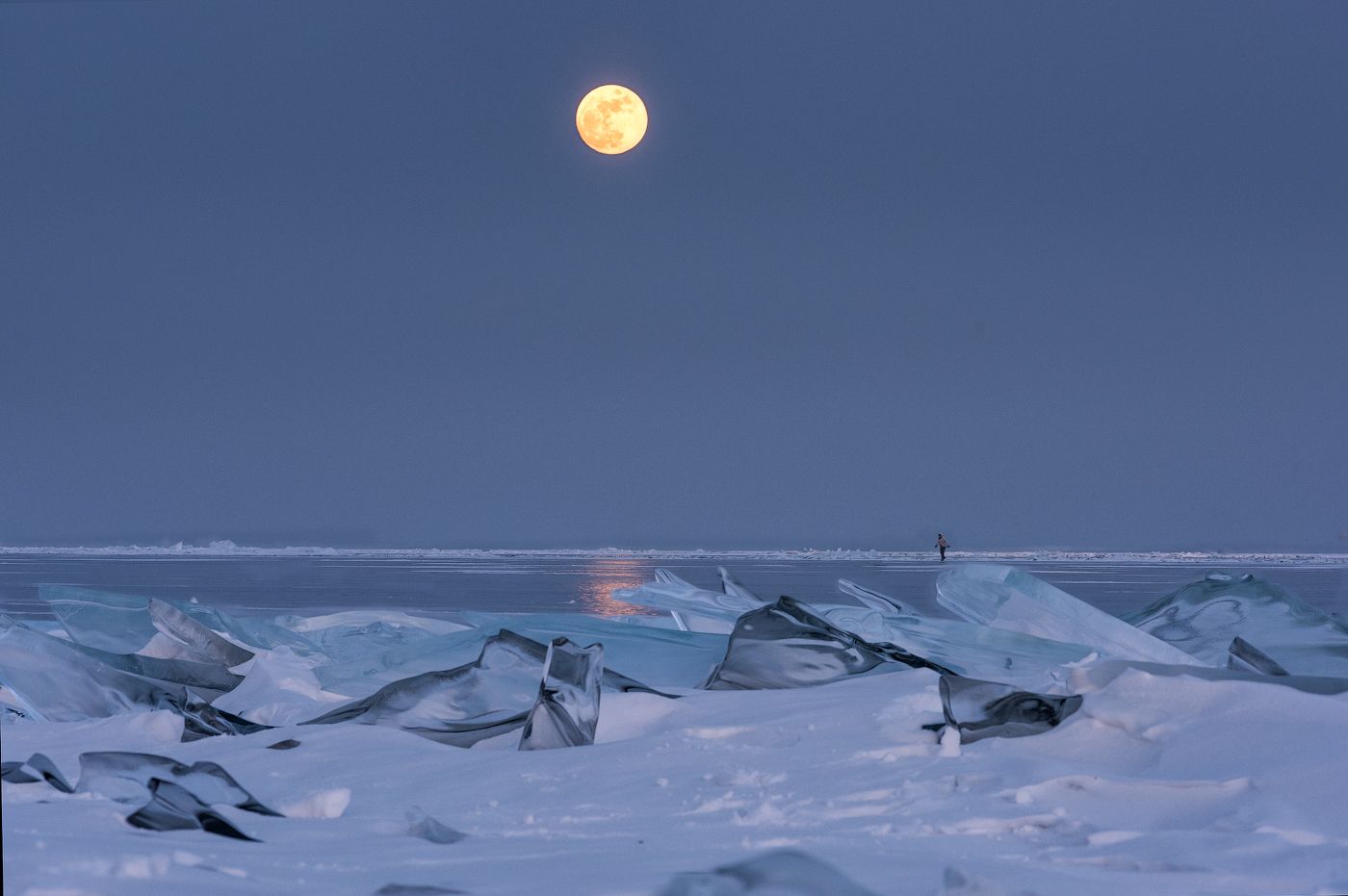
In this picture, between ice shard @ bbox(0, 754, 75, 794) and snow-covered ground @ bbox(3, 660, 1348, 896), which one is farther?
ice shard @ bbox(0, 754, 75, 794)

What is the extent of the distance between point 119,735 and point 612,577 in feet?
28.8

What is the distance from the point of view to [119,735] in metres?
2.56

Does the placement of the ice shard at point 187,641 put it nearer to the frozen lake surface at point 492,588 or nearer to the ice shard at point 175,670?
the ice shard at point 175,670

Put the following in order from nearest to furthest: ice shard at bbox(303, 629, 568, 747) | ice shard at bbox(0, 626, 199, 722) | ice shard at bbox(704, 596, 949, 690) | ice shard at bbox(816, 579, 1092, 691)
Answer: ice shard at bbox(303, 629, 568, 747) < ice shard at bbox(704, 596, 949, 690) < ice shard at bbox(0, 626, 199, 722) < ice shard at bbox(816, 579, 1092, 691)

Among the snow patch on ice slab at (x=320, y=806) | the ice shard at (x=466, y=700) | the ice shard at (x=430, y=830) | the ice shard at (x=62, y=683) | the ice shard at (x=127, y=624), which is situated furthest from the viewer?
the ice shard at (x=127, y=624)

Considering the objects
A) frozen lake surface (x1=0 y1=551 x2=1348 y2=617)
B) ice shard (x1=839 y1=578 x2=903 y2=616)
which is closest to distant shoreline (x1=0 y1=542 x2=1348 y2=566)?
frozen lake surface (x1=0 y1=551 x2=1348 y2=617)

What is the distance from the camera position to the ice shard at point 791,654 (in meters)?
2.79

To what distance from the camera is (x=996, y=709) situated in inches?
87.1

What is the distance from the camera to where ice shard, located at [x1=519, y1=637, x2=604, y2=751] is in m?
2.25

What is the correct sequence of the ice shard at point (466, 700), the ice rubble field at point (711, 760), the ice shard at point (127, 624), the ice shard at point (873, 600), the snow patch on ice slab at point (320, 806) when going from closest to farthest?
1. the ice rubble field at point (711, 760)
2. the snow patch on ice slab at point (320, 806)
3. the ice shard at point (466, 700)
4. the ice shard at point (127, 624)
5. the ice shard at point (873, 600)

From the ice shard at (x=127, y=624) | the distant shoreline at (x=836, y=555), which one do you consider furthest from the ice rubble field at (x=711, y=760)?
the distant shoreline at (x=836, y=555)

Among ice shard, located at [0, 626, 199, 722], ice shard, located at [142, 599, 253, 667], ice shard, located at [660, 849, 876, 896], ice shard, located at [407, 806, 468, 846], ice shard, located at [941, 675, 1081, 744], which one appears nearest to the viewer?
ice shard, located at [660, 849, 876, 896]

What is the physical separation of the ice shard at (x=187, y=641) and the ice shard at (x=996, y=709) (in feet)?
8.31

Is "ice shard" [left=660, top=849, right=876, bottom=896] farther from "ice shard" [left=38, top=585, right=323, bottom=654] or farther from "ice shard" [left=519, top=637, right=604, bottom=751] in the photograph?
"ice shard" [left=38, top=585, right=323, bottom=654]
